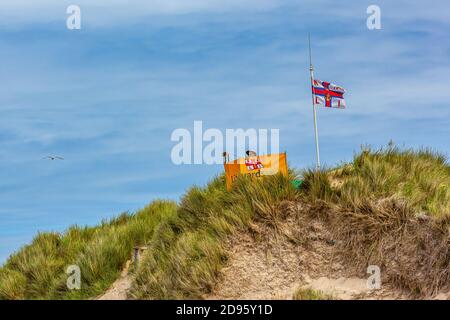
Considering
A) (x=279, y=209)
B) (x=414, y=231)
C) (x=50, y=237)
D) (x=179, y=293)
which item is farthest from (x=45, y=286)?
(x=414, y=231)

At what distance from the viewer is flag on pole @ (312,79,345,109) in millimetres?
20547

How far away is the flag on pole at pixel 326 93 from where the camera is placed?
20.5 meters

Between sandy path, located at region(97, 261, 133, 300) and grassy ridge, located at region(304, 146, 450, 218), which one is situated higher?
grassy ridge, located at region(304, 146, 450, 218)

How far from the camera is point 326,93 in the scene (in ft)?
67.7

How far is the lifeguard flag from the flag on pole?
141 inches

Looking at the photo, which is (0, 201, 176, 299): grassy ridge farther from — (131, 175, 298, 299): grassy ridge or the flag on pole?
the flag on pole

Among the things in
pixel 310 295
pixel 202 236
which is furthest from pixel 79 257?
pixel 310 295

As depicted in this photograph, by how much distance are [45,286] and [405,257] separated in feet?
→ 41.1

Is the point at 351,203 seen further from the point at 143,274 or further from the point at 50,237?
the point at 50,237

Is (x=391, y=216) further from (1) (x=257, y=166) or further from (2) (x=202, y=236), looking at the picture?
(2) (x=202, y=236)

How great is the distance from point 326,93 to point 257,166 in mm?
4319

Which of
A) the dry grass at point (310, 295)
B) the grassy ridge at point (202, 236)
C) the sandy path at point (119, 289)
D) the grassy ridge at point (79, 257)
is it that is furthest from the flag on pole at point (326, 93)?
the sandy path at point (119, 289)

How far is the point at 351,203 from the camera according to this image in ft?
51.5

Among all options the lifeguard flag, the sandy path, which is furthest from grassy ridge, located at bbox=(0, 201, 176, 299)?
the lifeguard flag
